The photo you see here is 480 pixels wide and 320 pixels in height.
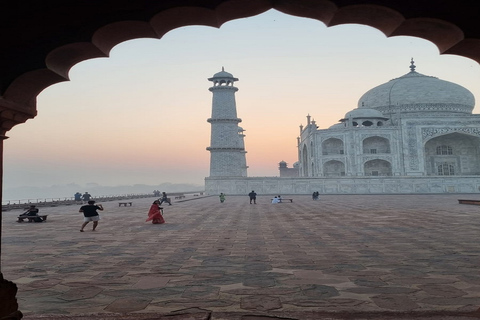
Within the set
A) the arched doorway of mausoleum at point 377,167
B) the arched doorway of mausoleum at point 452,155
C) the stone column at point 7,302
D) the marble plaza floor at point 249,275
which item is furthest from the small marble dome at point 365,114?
the stone column at point 7,302

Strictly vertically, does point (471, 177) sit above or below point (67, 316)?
above

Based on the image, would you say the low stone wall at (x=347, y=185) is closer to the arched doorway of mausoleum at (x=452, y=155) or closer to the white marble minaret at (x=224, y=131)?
the white marble minaret at (x=224, y=131)

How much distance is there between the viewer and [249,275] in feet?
15.8

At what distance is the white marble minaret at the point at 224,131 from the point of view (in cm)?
3884

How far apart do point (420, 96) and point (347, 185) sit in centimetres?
1764

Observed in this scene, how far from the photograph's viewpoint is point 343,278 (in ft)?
15.1

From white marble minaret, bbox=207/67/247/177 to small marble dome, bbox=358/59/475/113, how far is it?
20.1 meters

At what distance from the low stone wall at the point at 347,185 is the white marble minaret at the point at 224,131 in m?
1.27

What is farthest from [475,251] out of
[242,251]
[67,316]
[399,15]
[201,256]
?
[67,316]

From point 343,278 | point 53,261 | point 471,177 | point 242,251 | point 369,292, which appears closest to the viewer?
point 369,292

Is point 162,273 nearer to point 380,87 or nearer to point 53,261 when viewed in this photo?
point 53,261

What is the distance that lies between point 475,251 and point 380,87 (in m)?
48.0

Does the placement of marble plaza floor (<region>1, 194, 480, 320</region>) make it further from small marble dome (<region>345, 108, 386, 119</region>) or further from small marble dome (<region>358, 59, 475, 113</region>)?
small marble dome (<region>358, 59, 475, 113</region>)

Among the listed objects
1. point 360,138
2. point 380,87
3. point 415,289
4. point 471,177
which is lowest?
point 415,289
